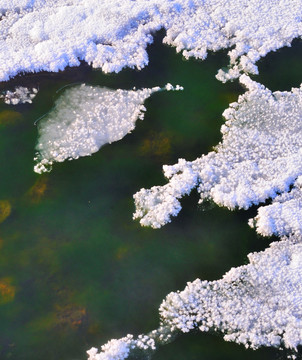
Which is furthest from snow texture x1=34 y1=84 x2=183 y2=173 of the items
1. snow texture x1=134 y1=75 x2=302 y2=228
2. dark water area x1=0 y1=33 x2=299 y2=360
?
snow texture x1=134 y1=75 x2=302 y2=228

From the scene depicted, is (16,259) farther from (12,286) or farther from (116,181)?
(116,181)

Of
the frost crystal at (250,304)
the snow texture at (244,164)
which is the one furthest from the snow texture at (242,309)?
the snow texture at (244,164)

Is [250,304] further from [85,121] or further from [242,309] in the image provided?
[85,121]

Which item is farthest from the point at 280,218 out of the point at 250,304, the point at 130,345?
the point at 130,345

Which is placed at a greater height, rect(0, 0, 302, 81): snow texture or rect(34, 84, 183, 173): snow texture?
rect(0, 0, 302, 81): snow texture

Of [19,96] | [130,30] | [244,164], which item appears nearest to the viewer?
[244,164]

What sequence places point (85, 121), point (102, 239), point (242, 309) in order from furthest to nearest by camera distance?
point (85, 121)
point (102, 239)
point (242, 309)

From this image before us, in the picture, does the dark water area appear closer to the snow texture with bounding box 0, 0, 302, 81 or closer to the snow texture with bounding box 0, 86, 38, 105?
the snow texture with bounding box 0, 86, 38, 105
